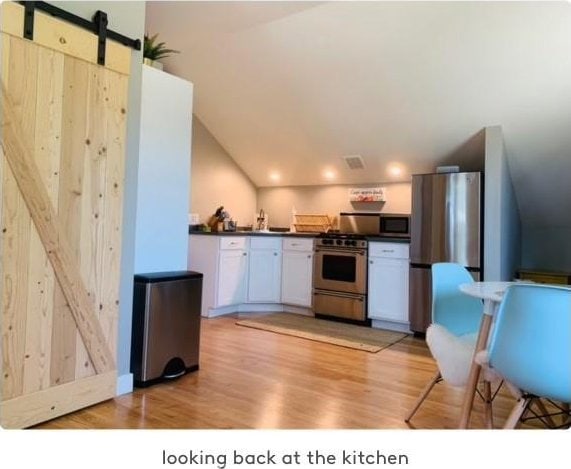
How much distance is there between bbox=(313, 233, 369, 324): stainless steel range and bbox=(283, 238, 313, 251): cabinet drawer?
93mm

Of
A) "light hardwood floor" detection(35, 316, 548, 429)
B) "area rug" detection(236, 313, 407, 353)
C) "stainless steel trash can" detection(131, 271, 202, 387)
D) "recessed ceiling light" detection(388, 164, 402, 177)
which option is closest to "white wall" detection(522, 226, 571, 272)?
"recessed ceiling light" detection(388, 164, 402, 177)

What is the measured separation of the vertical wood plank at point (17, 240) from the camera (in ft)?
6.01

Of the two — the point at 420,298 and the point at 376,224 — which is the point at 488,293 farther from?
the point at 376,224

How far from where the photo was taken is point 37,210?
1945 mm

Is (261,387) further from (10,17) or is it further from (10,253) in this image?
(10,17)

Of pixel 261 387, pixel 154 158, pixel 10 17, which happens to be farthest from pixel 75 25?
pixel 261 387

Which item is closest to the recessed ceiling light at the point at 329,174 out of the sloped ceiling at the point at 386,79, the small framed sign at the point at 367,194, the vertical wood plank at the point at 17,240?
the sloped ceiling at the point at 386,79

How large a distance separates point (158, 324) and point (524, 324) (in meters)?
1.92

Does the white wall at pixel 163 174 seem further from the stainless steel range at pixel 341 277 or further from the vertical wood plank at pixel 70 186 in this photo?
the stainless steel range at pixel 341 277

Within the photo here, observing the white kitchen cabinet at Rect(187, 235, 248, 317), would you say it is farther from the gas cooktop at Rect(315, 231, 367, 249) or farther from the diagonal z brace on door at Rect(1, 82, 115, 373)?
the diagonal z brace on door at Rect(1, 82, 115, 373)

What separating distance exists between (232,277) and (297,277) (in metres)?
0.73

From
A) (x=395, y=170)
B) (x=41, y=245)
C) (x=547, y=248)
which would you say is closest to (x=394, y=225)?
(x=395, y=170)

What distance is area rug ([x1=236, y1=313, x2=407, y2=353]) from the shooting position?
Result: 355 centimetres

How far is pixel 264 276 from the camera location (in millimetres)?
4727
